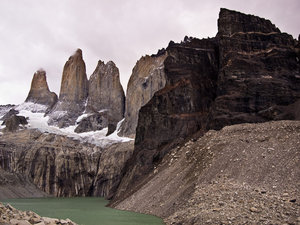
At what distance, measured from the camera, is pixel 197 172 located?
1380 inches

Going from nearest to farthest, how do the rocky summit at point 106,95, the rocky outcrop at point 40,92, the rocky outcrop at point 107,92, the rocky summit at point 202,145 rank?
the rocky summit at point 202,145 → the rocky summit at point 106,95 → the rocky outcrop at point 107,92 → the rocky outcrop at point 40,92

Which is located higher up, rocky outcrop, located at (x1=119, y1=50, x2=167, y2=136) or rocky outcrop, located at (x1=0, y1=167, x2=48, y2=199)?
rocky outcrop, located at (x1=119, y1=50, x2=167, y2=136)

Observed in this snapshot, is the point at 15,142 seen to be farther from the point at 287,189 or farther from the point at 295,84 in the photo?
the point at 287,189

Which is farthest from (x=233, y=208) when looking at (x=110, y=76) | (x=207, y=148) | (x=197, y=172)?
(x=110, y=76)

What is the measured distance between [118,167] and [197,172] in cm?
Result: 6037

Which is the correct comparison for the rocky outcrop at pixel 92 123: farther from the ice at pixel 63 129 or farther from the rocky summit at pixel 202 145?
the rocky summit at pixel 202 145

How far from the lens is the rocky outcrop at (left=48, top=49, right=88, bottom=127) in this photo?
135250 mm

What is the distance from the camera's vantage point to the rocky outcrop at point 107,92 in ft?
445

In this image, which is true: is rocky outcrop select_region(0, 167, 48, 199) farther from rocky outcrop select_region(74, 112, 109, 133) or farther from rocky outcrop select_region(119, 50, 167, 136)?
rocky outcrop select_region(119, 50, 167, 136)

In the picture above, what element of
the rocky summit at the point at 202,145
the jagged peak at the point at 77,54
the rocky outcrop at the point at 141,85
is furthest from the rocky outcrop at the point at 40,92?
the rocky outcrop at the point at 141,85

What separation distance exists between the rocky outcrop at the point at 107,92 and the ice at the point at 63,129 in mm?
8050

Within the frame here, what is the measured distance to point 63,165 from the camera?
95.3 meters

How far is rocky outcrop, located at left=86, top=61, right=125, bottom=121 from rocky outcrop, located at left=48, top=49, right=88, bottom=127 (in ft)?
10.7

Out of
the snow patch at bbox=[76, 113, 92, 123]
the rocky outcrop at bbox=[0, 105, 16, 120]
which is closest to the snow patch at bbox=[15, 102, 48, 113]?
the rocky outcrop at bbox=[0, 105, 16, 120]
